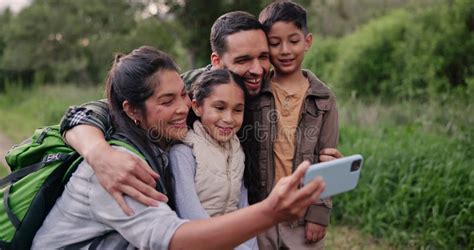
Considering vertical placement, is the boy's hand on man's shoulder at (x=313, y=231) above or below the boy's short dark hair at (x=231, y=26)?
below

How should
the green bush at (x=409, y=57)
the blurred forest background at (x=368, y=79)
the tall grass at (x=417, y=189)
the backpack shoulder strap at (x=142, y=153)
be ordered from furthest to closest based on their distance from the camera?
1. the green bush at (x=409, y=57)
2. the blurred forest background at (x=368, y=79)
3. the tall grass at (x=417, y=189)
4. the backpack shoulder strap at (x=142, y=153)

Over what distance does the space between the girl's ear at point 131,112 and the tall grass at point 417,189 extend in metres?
2.79

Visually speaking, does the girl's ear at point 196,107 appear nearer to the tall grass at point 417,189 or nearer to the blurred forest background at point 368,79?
the blurred forest background at point 368,79

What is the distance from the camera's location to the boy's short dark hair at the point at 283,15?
2.28 metres

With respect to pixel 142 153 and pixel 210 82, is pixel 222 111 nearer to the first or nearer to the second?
pixel 210 82

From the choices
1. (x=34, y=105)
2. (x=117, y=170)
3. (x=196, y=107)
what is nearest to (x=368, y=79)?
(x=34, y=105)

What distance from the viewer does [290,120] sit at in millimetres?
2328

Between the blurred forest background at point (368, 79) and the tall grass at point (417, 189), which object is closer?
the tall grass at point (417, 189)

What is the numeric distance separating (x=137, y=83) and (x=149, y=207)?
468mm

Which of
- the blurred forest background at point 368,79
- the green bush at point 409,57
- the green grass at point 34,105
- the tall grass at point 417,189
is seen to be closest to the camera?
the tall grass at point 417,189

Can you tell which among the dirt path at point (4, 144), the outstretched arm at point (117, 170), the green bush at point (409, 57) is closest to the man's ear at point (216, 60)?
the outstretched arm at point (117, 170)

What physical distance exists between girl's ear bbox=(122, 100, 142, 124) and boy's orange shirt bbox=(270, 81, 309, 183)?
65 cm

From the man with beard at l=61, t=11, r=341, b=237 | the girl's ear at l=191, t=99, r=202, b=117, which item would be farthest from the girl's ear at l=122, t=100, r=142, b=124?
the girl's ear at l=191, t=99, r=202, b=117

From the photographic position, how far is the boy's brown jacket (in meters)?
2.29
